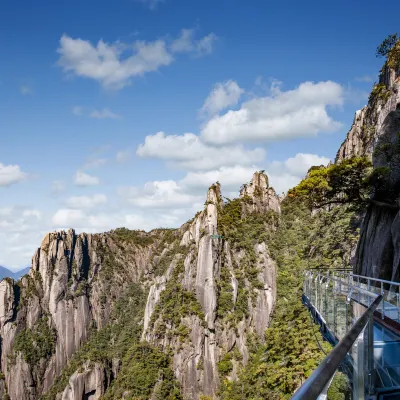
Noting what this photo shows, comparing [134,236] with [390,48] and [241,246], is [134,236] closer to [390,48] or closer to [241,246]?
[241,246]

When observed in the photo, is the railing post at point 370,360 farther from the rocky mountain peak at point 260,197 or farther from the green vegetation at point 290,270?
the rocky mountain peak at point 260,197

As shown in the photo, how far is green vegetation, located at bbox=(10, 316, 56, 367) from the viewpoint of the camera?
9162cm

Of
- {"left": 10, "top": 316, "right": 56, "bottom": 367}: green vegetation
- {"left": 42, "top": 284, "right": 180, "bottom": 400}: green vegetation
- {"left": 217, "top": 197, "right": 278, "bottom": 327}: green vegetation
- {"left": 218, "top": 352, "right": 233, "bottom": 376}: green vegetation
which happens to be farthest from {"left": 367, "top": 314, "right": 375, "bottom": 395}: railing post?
{"left": 10, "top": 316, "right": 56, "bottom": 367}: green vegetation

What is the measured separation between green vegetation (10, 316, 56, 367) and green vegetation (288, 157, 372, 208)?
9096 cm

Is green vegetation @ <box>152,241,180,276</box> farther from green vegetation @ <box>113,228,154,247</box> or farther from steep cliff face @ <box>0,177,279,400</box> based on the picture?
green vegetation @ <box>113,228,154,247</box>

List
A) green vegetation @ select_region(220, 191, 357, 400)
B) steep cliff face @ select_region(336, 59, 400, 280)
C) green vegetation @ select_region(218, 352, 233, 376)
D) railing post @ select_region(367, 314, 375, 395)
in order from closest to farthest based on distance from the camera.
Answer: railing post @ select_region(367, 314, 375, 395) → steep cliff face @ select_region(336, 59, 400, 280) → green vegetation @ select_region(220, 191, 357, 400) → green vegetation @ select_region(218, 352, 233, 376)

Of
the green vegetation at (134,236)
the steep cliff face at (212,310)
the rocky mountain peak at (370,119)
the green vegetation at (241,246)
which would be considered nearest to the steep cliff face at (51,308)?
the green vegetation at (134,236)

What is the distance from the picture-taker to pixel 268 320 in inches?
2372

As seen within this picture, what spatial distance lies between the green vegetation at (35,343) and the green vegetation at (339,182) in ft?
298

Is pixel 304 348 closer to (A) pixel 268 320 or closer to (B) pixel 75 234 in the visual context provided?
(A) pixel 268 320

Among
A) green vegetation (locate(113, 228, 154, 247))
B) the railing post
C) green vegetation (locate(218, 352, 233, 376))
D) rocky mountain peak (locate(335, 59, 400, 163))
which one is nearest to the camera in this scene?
the railing post

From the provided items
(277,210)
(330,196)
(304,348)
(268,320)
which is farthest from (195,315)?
(330,196)

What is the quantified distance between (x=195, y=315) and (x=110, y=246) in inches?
2543

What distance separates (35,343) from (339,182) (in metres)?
93.7
